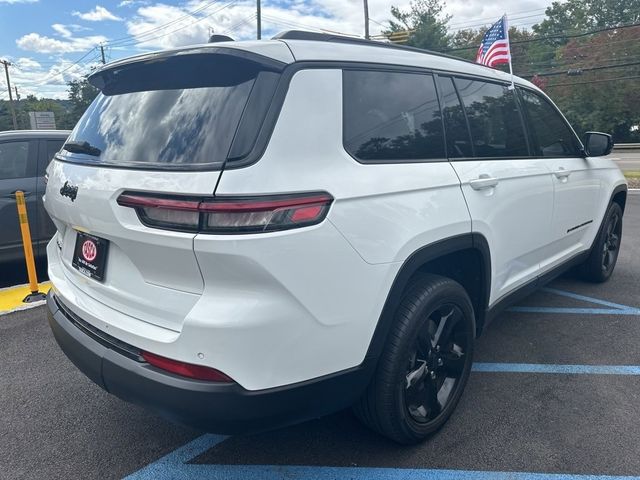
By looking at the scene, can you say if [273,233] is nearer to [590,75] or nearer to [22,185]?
[22,185]

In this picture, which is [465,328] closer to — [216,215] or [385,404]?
[385,404]

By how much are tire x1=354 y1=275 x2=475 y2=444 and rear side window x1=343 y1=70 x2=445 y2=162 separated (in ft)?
2.16

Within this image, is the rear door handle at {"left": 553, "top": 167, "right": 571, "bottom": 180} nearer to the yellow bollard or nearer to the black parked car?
the yellow bollard

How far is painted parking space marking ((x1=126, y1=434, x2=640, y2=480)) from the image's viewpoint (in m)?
2.33

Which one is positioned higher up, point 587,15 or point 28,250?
point 587,15

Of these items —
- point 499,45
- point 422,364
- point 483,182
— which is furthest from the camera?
point 499,45

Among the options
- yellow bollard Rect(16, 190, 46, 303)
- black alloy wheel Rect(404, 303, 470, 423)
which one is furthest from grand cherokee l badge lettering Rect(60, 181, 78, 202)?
yellow bollard Rect(16, 190, 46, 303)

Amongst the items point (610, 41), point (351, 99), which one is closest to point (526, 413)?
point (351, 99)

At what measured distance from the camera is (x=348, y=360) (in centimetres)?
202

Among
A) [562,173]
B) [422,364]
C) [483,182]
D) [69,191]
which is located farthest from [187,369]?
[562,173]

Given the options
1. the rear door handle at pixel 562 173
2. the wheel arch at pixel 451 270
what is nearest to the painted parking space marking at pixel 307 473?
the wheel arch at pixel 451 270

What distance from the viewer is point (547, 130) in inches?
151

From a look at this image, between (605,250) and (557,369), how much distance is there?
230cm

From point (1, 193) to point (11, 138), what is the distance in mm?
634
